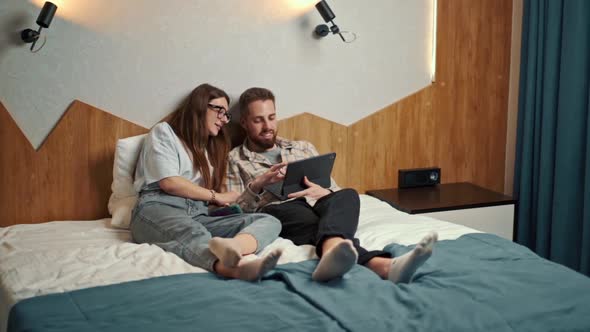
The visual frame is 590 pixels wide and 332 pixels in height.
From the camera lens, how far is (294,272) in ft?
5.72

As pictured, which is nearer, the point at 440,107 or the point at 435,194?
the point at 435,194

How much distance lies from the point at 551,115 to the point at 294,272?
1.88 m

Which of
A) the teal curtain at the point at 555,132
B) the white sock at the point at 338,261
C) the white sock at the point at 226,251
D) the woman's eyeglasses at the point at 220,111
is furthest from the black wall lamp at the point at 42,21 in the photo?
the teal curtain at the point at 555,132

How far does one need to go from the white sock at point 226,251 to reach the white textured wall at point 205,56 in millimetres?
1038

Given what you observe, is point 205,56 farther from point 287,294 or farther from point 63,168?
point 287,294

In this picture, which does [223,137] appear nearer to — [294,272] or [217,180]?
[217,180]

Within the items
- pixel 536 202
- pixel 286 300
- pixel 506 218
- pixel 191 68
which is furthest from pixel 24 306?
pixel 536 202

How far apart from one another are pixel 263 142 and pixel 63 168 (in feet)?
2.86

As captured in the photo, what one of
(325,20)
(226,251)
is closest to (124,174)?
(226,251)

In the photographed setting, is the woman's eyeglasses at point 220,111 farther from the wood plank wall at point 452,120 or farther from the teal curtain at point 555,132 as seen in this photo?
the teal curtain at point 555,132

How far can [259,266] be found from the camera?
1.64m

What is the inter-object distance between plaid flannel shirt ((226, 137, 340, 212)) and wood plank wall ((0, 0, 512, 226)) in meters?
0.17

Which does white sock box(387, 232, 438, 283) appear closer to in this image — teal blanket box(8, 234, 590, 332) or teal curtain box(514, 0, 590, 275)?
teal blanket box(8, 234, 590, 332)

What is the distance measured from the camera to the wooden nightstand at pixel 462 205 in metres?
2.76
